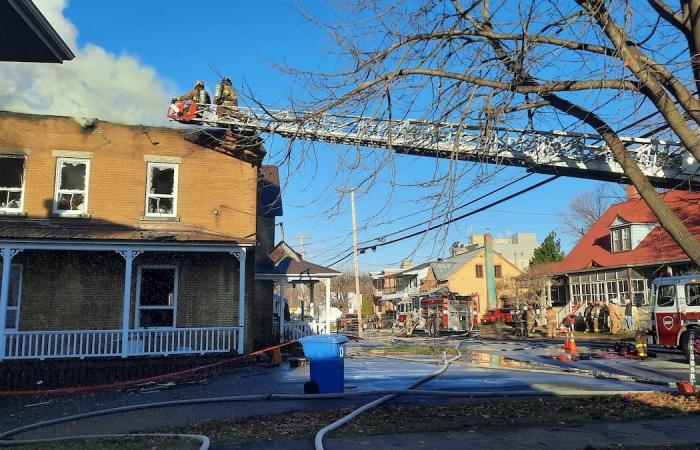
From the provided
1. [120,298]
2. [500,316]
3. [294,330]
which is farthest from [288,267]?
[500,316]

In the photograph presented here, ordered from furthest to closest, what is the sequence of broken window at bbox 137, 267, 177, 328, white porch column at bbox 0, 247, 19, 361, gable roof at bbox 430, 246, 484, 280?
gable roof at bbox 430, 246, 484, 280 → broken window at bbox 137, 267, 177, 328 → white porch column at bbox 0, 247, 19, 361

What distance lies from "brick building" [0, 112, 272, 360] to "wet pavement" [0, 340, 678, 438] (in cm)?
271

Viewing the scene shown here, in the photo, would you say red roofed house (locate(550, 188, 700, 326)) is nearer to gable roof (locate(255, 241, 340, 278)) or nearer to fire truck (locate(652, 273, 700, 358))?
fire truck (locate(652, 273, 700, 358))

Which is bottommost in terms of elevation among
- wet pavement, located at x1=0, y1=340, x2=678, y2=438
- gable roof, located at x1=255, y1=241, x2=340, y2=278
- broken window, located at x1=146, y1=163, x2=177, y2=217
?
wet pavement, located at x1=0, y1=340, x2=678, y2=438

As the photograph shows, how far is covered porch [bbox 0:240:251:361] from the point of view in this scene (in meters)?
15.6

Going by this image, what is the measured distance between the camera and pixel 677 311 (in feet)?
58.1

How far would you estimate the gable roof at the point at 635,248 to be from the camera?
28.8 meters

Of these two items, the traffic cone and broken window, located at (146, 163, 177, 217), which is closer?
the traffic cone

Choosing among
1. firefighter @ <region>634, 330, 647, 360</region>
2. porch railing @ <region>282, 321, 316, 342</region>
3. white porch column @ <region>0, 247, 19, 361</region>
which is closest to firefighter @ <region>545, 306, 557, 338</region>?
firefighter @ <region>634, 330, 647, 360</region>

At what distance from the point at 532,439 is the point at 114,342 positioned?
514 inches

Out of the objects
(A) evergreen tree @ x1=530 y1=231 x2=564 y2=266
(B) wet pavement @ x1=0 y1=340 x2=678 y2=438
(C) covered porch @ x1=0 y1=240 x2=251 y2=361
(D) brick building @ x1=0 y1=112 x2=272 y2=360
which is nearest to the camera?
(B) wet pavement @ x1=0 y1=340 x2=678 y2=438

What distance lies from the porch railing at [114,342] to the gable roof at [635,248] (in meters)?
20.3

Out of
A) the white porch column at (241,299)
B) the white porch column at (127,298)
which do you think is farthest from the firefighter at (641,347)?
the white porch column at (127,298)

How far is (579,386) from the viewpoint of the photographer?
1141cm
